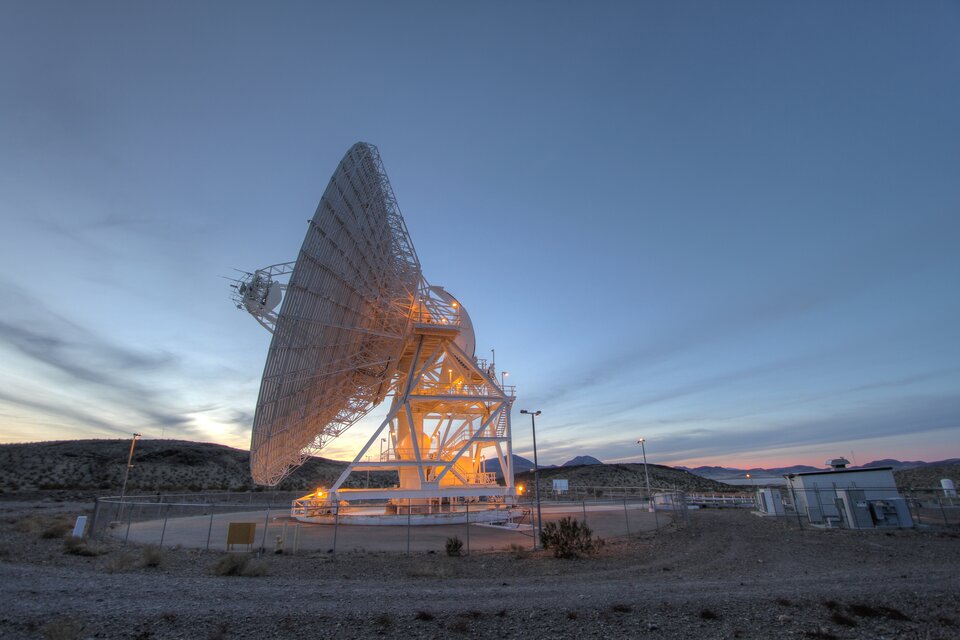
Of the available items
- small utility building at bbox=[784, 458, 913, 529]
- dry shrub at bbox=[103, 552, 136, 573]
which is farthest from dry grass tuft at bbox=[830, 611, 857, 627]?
small utility building at bbox=[784, 458, 913, 529]

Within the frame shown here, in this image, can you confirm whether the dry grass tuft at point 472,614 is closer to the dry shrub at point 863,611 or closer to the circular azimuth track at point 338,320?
the dry shrub at point 863,611

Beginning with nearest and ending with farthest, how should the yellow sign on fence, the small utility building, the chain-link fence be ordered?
the yellow sign on fence → the chain-link fence → the small utility building

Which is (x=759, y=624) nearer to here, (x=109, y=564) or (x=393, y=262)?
(x=109, y=564)

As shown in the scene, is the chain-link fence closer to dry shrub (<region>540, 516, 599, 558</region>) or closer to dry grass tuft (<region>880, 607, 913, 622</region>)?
dry shrub (<region>540, 516, 599, 558</region>)

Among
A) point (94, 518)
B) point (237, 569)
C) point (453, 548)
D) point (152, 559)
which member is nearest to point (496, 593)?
point (453, 548)

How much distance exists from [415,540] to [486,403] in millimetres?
12611

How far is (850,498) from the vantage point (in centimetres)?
2542

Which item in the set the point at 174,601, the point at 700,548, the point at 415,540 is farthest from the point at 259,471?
the point at 700,548

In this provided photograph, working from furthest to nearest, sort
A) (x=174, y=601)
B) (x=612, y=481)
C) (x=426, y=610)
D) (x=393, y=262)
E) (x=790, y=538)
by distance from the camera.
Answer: (x=612, y=481) → (x=393, y=262) → (x=790, y=538) → (x=174, y=601) → (x=426, y=610)

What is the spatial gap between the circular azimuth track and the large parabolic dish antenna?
6cm

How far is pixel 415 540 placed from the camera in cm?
2305

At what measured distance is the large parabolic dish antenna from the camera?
22016 mm

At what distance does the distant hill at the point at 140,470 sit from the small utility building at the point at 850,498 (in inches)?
2160

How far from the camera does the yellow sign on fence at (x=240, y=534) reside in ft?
62.6
